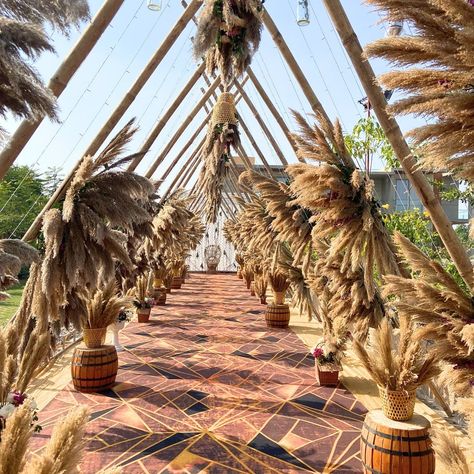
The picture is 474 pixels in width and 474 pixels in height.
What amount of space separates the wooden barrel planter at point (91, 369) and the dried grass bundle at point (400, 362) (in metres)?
3.11

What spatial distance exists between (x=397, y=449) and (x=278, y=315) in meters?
5.66

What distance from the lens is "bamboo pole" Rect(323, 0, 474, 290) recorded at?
1639 mm

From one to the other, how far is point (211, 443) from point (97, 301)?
2.39m

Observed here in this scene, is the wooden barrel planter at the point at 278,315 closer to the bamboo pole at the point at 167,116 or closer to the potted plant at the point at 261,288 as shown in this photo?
the potted plant at the point at 261,288

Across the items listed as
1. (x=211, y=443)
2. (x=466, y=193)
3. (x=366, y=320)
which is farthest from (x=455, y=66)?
(x=466, y=193)

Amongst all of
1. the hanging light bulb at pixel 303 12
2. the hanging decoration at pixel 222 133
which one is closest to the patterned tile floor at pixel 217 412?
the hanging decoration at pixel 222 133

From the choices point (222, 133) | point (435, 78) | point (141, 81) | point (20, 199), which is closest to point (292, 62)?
point (222, 133)

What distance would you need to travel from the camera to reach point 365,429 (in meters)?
2.85

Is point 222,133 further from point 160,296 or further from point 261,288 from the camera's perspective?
point 261,288

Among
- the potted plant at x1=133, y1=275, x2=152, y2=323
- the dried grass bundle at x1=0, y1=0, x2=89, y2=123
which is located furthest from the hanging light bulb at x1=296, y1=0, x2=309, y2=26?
the potted plant at x1=133, y1=275, x2=152, y2=323

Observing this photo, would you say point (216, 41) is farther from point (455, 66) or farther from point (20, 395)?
point (20, 395)

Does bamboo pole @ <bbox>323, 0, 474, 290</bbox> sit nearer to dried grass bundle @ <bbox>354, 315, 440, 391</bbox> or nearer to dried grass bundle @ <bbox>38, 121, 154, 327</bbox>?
dried grass bundle @ <bbox>354, 315, 440, 391</bbox>

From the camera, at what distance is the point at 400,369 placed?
2.87 metres

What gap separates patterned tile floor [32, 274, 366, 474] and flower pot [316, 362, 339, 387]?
99 millimetres
